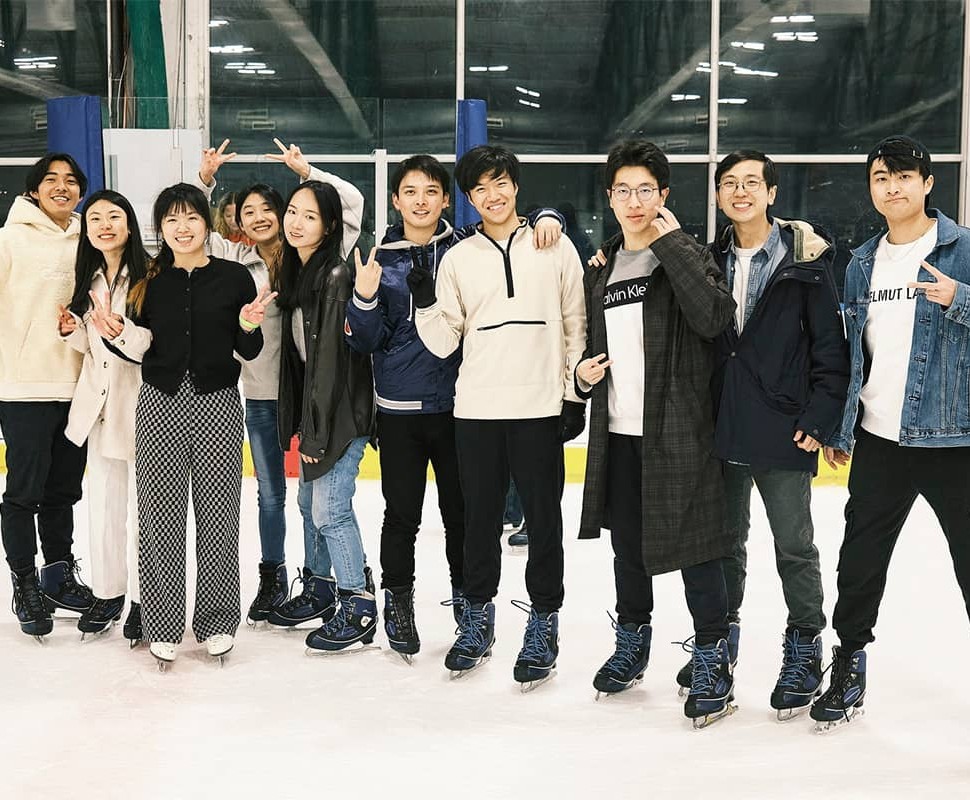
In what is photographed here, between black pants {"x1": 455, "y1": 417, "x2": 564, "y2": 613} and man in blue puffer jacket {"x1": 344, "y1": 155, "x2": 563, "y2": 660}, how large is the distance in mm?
156

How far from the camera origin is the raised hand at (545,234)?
3061 mm

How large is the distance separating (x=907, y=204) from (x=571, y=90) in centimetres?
673

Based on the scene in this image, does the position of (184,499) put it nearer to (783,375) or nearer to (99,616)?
(99,616)

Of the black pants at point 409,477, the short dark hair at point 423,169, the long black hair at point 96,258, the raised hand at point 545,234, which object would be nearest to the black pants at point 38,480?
the long black hair at point 96,258

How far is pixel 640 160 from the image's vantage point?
9.22ft

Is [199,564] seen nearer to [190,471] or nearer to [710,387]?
[190,471]

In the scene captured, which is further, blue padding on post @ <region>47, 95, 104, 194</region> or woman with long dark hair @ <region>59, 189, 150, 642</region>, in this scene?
blue padding on post @ <region>47, 95, 104, 194</region>

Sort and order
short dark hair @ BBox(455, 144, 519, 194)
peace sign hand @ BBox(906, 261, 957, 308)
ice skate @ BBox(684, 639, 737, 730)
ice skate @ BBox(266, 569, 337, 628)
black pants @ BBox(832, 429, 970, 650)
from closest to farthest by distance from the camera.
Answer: peace sign hand @ BBox(906, 261, 957, 308), black pants @ BBox(832, 429, 970, 650), ice skate @ BBox(684, 639, 737, 730), short dark hair @ BBox(455, 144, 519, 194), ice skate @ BBox(266, 569, 337, 628)

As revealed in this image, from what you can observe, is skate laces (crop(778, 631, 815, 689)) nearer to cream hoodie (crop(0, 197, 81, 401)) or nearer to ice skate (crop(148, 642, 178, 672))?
ice skate (crop(148, 642, 178, 672))

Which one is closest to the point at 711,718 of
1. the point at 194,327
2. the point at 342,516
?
the point at 342,516

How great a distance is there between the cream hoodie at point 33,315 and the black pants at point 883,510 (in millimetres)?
2362

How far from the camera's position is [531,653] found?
124 inches

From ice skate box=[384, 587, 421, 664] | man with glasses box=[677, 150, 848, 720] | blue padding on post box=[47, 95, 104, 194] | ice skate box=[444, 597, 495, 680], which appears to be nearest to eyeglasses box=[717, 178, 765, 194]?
man with glasses box=[677, 150, 848, 720]

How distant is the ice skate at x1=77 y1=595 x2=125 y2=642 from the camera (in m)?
3.56
